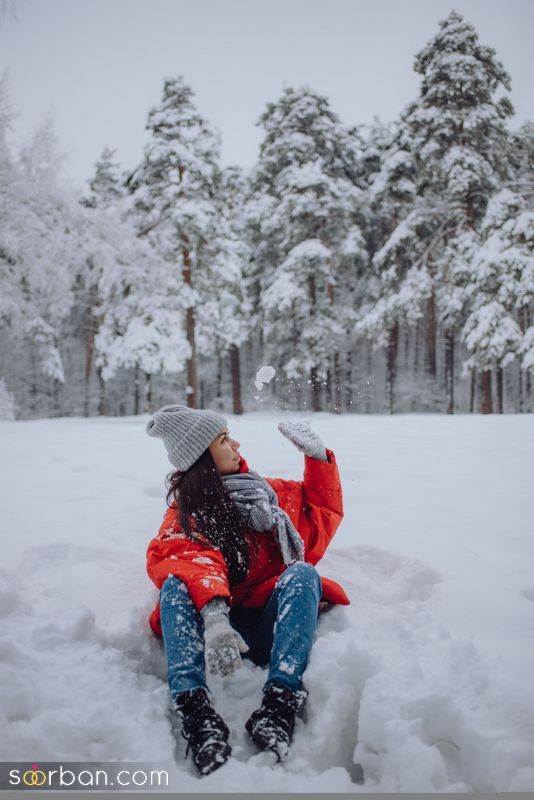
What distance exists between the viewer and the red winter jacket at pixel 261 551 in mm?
1921

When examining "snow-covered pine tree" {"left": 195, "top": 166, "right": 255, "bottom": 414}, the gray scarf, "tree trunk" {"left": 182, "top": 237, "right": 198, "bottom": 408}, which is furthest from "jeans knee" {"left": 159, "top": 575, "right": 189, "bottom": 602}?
"snow-covered pine tree" {"left": 195, "top": 166, "right": 255, "bottom": 414}

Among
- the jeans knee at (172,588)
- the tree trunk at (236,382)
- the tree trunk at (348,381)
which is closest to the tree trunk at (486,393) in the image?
the tree trunk at (348,381)

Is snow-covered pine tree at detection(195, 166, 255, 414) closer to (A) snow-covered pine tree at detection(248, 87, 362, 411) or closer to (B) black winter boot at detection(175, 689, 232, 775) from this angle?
(A) snow-covered pine tree at detection(248, 87, 362, 411)

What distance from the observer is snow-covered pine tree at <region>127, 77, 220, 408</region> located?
571 inches

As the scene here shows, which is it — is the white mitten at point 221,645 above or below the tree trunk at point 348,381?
below

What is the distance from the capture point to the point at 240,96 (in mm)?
6320

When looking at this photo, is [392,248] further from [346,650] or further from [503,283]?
[346,650]

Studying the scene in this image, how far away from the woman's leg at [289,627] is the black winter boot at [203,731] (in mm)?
247

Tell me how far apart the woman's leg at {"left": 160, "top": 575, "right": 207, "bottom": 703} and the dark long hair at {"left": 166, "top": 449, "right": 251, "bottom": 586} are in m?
0.28

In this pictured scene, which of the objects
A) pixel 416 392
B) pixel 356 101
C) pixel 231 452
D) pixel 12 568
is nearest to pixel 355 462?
pixel 231 452

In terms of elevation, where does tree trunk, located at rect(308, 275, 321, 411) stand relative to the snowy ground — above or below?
above

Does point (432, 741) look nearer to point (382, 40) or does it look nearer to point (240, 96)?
point (382, 40)

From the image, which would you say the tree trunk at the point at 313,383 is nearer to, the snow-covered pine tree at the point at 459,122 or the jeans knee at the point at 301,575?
the snow-covered pine tree at the point at 459,122

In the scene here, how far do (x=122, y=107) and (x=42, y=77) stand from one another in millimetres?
1039
